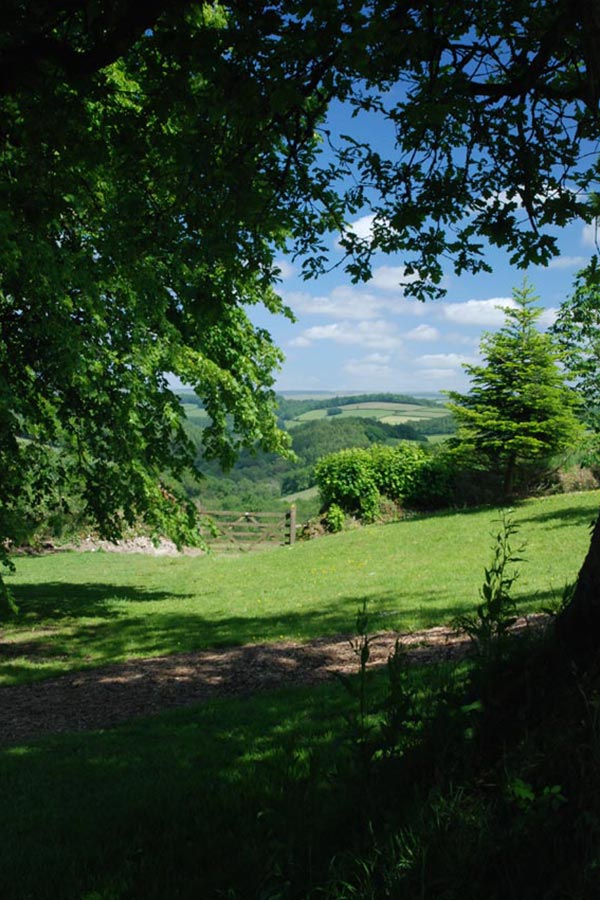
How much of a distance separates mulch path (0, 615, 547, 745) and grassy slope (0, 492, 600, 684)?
→ 638mm

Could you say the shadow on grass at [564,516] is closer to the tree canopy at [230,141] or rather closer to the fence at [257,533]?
the fence at [257,533]

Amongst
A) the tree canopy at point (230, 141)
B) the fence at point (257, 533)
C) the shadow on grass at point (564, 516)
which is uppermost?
the tree canopy at point (230, 141)

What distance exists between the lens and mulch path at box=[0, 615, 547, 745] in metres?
6.52

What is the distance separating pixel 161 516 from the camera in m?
11.5

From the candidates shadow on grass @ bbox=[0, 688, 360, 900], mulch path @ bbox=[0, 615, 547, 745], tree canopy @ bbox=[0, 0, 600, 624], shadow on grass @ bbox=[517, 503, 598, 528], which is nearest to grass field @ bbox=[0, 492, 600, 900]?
shadow on grass @ bbox=[0, 688, 360, 900]

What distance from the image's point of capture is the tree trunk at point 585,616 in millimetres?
3502

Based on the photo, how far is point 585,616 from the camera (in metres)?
3.58

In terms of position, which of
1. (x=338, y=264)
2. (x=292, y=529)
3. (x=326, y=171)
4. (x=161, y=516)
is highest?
(x=326, y=171)

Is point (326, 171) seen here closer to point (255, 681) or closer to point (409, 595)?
point (255, 681)

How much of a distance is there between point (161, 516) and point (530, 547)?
343 inches

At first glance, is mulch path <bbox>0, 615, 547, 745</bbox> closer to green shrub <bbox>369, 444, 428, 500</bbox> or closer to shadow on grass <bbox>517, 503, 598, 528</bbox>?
shadow on grass <bbox>517, 503, 598, 528</bbox>

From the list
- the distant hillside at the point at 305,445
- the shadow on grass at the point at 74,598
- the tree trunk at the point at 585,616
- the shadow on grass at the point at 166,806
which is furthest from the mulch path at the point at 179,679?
the distant hillside at the point at 305,445

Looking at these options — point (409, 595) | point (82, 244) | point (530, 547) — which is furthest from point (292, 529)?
point (82, 244)

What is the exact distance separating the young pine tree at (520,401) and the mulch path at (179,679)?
51.4 ft
